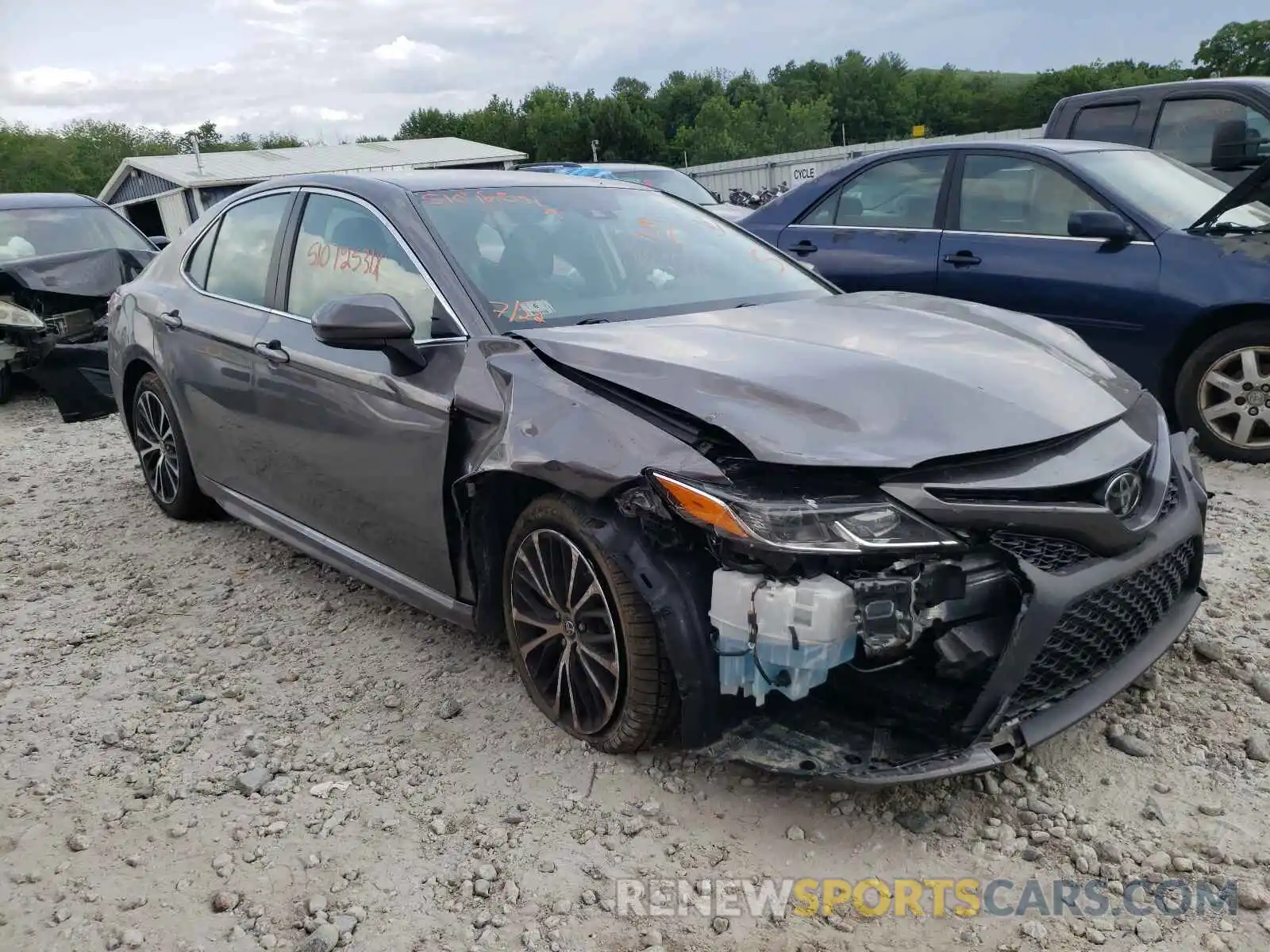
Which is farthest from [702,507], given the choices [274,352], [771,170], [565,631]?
[771,170]

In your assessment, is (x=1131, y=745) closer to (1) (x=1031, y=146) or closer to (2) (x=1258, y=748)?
(2) (x=1258, y=748)

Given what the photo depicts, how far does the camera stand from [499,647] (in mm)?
3635

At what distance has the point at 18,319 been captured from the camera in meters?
8.07

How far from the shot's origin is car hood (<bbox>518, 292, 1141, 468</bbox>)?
2371mm

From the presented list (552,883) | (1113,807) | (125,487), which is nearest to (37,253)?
(125,487)

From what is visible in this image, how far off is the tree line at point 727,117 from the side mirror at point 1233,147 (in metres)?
65.8

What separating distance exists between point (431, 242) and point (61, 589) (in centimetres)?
256

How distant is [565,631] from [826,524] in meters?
0.89

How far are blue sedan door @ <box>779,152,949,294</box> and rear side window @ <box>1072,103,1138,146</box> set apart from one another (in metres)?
2.15

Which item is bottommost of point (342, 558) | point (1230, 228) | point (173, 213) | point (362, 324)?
point (173, 213)

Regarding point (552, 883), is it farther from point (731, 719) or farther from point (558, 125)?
point (558, 125)

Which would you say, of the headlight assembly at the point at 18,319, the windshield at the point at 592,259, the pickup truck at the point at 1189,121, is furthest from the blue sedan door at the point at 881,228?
Result: the headlight assembly at the point at 18,319

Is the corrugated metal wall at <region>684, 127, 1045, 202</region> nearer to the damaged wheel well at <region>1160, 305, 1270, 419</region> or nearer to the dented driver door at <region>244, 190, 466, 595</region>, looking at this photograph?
the damaged wheel well at <region>1160, 305, 1270, 419</region>

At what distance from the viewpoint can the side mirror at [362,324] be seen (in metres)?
2.94
